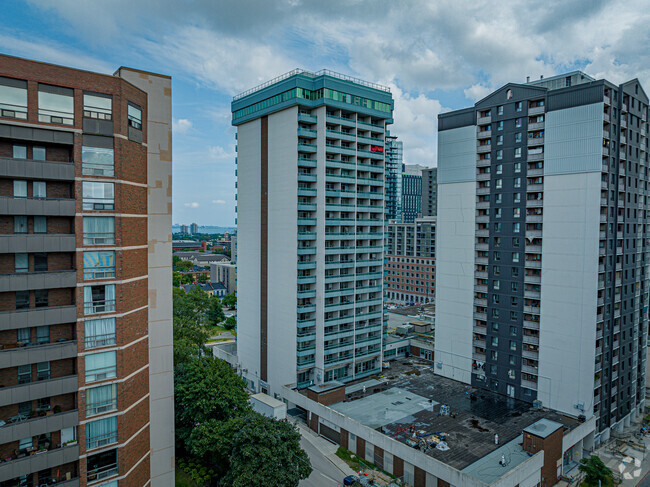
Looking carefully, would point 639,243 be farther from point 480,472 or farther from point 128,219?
point 128,219

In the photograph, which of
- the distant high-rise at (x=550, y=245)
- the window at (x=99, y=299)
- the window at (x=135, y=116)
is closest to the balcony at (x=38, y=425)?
the window at (x=99, y=299)

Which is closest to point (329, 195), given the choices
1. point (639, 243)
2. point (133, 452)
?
point (133, 452)

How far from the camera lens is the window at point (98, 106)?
947 inches

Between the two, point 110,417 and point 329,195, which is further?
point 329,195

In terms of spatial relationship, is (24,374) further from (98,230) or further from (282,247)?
(282,247)

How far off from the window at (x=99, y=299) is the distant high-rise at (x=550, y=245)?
41273mm

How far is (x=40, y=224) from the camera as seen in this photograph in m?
23.6

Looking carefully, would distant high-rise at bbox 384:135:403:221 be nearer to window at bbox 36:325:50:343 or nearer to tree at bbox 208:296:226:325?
tree at bbox 208:296:226:325

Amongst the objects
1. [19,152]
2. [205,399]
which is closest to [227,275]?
[205,399]

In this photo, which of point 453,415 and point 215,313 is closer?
point 453,415

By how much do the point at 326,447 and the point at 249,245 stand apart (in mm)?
27692

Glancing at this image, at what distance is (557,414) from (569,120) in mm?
31325

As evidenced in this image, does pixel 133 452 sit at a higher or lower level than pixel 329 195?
lower

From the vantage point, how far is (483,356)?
50594 mm
